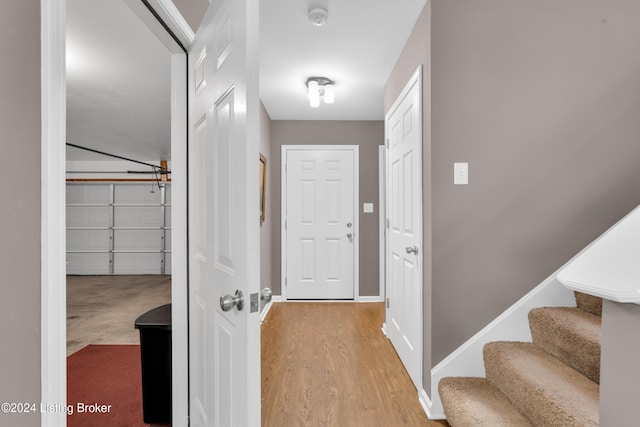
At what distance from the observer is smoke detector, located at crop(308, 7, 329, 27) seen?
2043 mm

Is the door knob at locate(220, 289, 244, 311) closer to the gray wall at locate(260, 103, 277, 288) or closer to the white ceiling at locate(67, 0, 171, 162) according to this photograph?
the white ceiling at locate(67, 0, 171, 162)

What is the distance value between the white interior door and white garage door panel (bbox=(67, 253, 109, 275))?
6313mm

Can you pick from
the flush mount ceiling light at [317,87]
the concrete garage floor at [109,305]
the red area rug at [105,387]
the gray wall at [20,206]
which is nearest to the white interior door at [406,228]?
the flush mount ceiling light at [317,87]

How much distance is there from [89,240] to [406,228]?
6987 millimetres

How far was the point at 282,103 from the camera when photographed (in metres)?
3.76

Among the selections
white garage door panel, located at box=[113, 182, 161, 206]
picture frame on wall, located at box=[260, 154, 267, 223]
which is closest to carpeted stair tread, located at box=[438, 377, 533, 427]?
picture frame on wall, located at box=[260, 154, 267, 223]

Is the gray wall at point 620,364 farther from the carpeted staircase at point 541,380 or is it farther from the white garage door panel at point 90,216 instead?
the white garage door panel at point 90,216

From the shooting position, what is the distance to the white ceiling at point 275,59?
6.81 feet

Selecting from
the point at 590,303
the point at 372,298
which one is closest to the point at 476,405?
the point at 590,303

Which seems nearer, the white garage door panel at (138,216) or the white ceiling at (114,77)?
the white ceiling at (114,77)

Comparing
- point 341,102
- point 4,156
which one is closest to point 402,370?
point 4,156

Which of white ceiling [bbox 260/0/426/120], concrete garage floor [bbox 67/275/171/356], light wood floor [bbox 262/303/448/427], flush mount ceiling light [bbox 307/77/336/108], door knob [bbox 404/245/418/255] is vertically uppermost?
white ceiling [bbox 260/0/426/120]

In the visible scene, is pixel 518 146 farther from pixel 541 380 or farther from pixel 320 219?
pixel 320 219

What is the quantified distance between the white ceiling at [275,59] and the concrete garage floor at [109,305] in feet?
7.72
